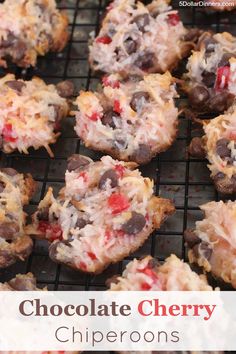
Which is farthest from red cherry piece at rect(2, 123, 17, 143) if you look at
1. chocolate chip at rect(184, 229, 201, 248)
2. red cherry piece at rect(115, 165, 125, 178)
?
chocolate chip at rect(184, 229, 201, 248)

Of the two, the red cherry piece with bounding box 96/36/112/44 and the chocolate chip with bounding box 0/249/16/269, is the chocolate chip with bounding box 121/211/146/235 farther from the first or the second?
the red cherry piece with bounding box 96/36/112/44

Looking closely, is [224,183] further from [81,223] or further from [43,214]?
[43,214]

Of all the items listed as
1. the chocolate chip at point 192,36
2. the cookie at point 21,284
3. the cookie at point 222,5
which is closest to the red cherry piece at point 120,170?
the cookie at point 21,284

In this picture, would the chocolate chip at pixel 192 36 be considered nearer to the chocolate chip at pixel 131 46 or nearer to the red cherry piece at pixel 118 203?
the chocolate chip at pixel 131 46

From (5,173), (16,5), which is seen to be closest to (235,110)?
(5,173)

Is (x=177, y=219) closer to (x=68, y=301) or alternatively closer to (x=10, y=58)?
(x=68, y=301)
